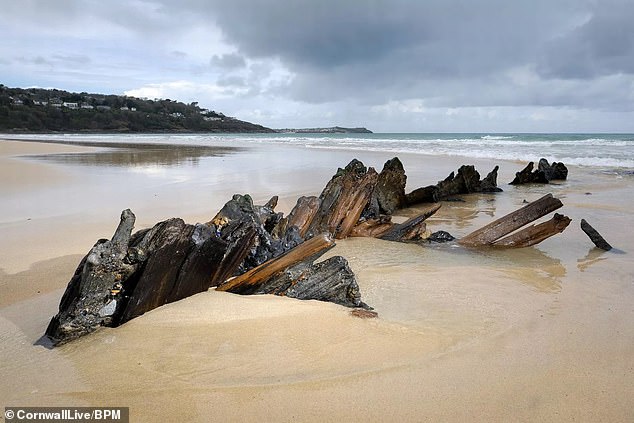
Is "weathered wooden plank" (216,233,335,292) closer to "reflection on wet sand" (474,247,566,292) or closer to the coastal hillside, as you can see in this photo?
"reflection on wet sand" (474,247,566,292)

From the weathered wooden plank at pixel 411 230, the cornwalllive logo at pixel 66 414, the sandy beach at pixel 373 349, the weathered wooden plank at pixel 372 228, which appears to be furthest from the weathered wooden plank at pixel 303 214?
the cornwalllive logo at pixel 66 414

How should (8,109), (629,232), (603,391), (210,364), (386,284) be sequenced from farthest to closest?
(8,109), (629,232), (386,284), (210,364), (603,391)

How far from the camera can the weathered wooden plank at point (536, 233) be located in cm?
546

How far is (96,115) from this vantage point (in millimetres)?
92875

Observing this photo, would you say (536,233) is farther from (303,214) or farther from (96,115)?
(96,115)

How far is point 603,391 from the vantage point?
240 cm

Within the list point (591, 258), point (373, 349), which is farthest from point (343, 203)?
point (373, 349)

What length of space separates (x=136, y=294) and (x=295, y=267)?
1235mm

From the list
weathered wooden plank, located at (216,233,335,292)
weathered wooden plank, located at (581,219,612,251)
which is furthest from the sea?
weathered wooden plank, located at (216,233,335,292)

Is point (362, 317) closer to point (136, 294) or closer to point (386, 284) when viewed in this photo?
point (386, 284)

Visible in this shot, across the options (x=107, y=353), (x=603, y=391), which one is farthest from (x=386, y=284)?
(x=107, y=353)

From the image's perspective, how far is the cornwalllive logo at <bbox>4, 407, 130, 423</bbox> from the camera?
216cm

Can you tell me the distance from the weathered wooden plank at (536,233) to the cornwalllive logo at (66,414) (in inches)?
195

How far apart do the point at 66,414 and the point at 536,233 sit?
539cm
